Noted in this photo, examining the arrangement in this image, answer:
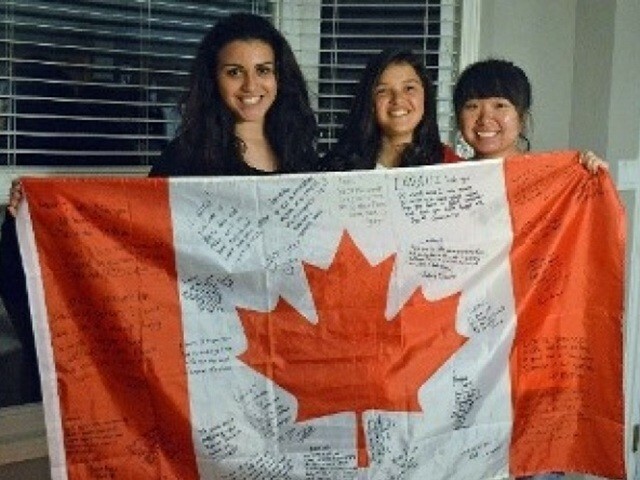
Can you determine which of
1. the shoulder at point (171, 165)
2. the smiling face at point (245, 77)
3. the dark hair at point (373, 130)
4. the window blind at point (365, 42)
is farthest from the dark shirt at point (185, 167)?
the window blind at point (365, 42)

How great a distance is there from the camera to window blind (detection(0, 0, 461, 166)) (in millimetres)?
1956

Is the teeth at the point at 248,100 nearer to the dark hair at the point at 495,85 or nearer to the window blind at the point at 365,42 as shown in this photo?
the dark hair at the point at 495,85

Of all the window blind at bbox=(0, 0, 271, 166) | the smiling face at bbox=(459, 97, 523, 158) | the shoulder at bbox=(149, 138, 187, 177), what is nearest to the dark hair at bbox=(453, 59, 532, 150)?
the smiling face at bbox=(459, 97, 523, 158)

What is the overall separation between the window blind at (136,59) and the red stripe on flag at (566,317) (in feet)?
2.44

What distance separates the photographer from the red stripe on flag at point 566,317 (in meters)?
1.65

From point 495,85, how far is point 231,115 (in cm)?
58

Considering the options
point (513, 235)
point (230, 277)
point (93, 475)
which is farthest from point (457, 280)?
point (93, 475)

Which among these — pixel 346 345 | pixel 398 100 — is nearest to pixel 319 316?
pixel 346 345

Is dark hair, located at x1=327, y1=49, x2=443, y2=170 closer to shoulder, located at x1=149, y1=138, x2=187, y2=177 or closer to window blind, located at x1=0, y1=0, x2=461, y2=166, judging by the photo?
shoulder, located at x1=149, y1=138, x2=187, y2=177

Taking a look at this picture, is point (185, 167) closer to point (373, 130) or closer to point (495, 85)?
point (373, 130)

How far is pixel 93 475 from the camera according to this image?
58.6 inches

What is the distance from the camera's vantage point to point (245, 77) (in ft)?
5.45

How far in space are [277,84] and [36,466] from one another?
99 centimetres

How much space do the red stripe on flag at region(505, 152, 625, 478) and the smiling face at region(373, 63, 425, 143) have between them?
22 cm
